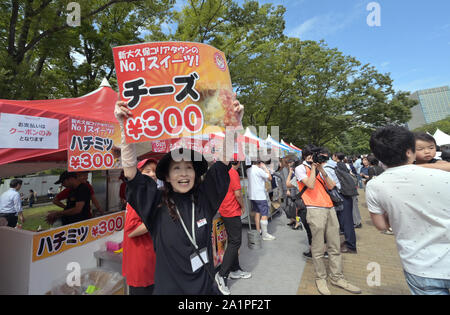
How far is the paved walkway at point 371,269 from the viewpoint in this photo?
10.7 feet

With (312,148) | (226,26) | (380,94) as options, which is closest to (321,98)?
(380,94)

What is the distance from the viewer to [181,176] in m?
1.64

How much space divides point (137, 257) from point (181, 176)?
1138mm

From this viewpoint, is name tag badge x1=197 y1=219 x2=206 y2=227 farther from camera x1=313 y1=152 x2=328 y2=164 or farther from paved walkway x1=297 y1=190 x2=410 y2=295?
paved walkway x1=297 y1=190 x2=410 y2=295

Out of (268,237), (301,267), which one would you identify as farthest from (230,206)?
(268,237)

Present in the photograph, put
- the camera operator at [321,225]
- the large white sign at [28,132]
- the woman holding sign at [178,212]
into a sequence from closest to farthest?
the woman holding sign at [178,212] → the large white sign at [28,132] → the camera operator at [321,225]

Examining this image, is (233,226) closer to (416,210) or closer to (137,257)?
(137,257)

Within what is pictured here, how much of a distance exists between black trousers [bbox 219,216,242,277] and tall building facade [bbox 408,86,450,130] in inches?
3315


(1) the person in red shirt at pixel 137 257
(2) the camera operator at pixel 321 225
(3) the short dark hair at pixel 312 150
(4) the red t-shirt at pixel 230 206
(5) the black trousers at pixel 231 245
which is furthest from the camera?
(4) the red t-shirt at pixel 230 206

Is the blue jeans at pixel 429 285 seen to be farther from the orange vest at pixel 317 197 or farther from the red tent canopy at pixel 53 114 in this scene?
the red tent canopy at pixel 53 114

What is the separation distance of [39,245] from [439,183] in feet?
14.3

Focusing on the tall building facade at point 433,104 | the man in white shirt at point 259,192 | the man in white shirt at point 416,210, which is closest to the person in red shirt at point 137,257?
the man in white shirt at point 416,210

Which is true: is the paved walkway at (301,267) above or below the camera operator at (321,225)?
below

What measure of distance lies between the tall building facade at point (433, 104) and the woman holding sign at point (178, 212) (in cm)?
8583
